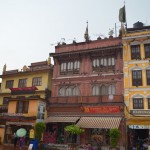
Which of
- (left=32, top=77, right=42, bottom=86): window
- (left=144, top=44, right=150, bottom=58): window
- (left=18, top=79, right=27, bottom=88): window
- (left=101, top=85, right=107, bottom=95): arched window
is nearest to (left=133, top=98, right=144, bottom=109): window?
(left=101, top=85, right=107, bottom=95): arched window

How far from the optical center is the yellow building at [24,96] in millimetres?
29625

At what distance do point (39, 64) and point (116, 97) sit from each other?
16799 millimetres

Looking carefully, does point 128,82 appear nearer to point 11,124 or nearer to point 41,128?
point 41,128

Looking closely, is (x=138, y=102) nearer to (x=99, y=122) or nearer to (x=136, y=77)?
(x=136, y=77)

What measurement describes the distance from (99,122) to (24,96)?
13.6 meters

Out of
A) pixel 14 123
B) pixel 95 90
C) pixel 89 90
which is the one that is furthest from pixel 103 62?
pixel 14 123

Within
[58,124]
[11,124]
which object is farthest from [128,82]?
[11,124]

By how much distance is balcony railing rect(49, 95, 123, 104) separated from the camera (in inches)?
1071

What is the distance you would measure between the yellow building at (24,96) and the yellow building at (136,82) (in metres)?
12.2

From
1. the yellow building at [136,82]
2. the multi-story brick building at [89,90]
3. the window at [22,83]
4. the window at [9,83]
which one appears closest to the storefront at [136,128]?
the yellow building at [136,82]

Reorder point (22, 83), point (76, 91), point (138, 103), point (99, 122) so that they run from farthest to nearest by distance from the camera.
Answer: point (22, 83)
point (76, 91)
point (138, 103)
point (99, 122)

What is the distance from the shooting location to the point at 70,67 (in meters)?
32.0

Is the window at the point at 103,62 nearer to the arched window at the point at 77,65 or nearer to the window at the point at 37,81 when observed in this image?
the arched window at the point at 77,65

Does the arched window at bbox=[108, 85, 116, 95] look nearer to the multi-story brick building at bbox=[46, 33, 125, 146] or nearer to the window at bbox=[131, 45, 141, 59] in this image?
the multi-story brick building at bbox=[46, 33, 125, 146]
